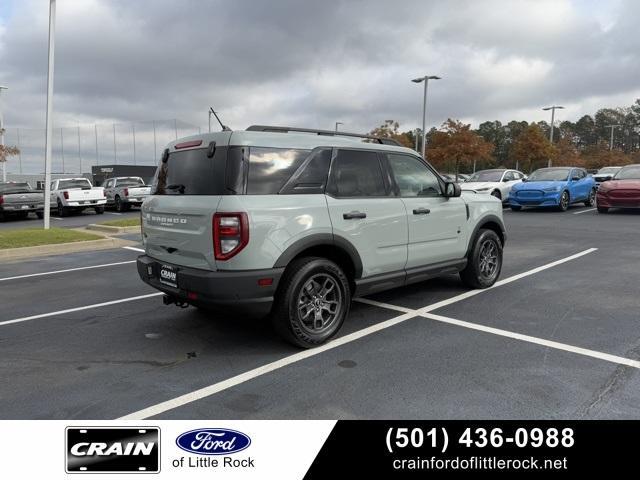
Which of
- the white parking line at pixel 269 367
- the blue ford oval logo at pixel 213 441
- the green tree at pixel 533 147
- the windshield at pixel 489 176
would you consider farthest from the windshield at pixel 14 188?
the green tree at pixel 533 147

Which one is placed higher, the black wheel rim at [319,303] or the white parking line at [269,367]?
the black wheel rim at [319,303]

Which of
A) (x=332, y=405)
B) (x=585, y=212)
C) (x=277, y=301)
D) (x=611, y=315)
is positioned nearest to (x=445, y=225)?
(x=611, y=315)

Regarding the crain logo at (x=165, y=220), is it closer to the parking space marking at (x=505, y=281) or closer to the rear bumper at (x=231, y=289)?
the rear bumper at (x=231, y=289)

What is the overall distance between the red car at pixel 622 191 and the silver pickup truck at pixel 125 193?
1859 centimetres

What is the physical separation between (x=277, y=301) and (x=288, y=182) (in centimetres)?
103

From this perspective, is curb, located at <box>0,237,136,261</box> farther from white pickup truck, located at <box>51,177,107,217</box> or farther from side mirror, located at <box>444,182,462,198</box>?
white pickup truck, located at <box>51,177,107,217</box>

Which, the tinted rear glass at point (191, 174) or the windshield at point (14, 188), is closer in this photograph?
the tinted rear glass at point (191, 174)

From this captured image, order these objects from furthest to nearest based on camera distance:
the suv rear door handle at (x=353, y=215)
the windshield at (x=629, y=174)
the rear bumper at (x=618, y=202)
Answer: the windshield at (x=629, y=174) → the rear bumper at (x=618, y=202) → the suv rear door handle at (x=353, y=215)

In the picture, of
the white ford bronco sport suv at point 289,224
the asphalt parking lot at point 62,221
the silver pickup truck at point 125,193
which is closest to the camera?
the white ford bronco sport suv at point 289,224

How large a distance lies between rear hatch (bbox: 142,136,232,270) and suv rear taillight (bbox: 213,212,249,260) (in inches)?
3.4

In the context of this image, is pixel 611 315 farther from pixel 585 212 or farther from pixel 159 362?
pixel 585 212

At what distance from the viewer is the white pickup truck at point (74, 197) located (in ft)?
67.2

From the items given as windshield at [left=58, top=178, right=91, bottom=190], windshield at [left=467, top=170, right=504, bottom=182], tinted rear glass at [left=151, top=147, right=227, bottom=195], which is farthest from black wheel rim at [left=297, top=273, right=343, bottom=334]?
windshield at [left=58, top=178, right=91, bottom=190]

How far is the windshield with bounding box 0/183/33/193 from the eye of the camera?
20.1 meters
